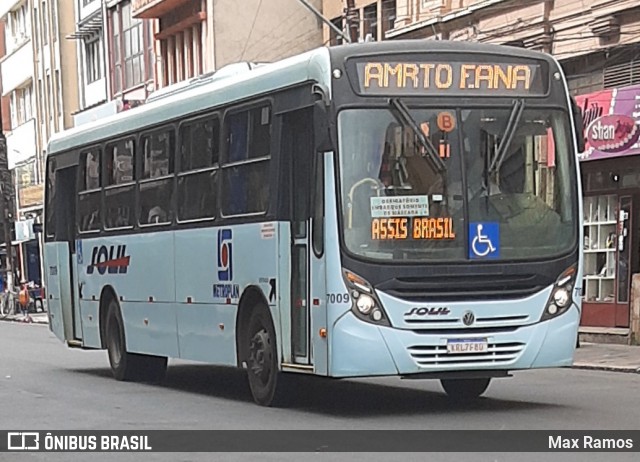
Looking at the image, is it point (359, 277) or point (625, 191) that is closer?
point (359, 277)

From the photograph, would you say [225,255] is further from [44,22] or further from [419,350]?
[44,22]

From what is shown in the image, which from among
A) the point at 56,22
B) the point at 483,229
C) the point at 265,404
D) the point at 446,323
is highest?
the point at 56,22

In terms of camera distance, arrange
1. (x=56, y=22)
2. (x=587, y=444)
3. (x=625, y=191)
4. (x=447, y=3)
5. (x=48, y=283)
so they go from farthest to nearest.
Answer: (x=56, y=22), (x=447, y=3), (x=625, y=191), (x=48, y=283), (x=587, y=444)

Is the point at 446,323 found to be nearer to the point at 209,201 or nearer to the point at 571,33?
the point at 209,201

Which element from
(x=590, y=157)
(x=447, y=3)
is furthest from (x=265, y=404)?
(x=447, y=3)

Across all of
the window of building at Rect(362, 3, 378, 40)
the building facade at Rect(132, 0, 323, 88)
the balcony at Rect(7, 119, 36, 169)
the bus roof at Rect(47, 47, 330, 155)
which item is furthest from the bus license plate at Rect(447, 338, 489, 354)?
the balcony at Rect(7, 119, 36, 169)

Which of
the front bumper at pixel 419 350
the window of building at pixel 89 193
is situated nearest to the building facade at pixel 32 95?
the window of building at pixel 89 193

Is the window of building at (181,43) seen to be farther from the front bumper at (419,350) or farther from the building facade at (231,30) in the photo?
the front bumper at (419,350)

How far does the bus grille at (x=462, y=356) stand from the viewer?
12.7m

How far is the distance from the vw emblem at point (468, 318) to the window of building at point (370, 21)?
23.0 meters

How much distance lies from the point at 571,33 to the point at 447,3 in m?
5.20

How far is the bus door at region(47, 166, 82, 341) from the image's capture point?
2089 centimetres

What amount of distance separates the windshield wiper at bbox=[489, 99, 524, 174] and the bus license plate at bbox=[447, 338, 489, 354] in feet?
5.26

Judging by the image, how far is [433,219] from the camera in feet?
41.8
